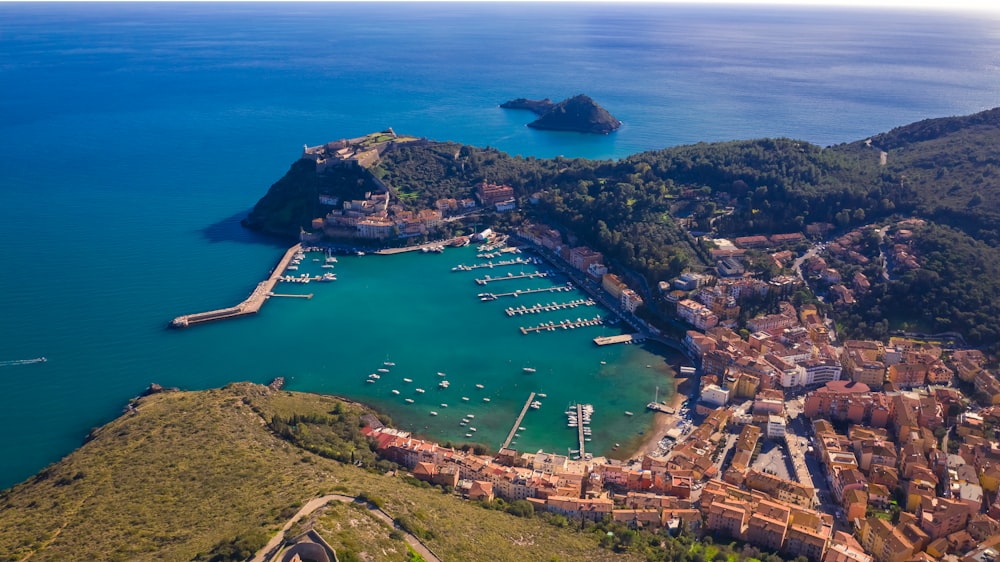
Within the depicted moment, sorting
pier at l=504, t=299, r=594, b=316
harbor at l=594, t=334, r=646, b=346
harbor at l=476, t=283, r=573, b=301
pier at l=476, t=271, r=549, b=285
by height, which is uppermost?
pier at l=476, t=271, r=549, b=285

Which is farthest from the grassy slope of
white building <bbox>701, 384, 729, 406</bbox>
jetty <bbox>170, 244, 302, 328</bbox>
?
white building <bbox>701, 384, 729, 406</bbox>

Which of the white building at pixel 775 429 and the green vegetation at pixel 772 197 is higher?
the green vegetation at pixel 772 197

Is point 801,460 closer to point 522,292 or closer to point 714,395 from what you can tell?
point 714,395

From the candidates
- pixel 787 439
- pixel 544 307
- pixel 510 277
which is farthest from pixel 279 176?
pixel 787 439

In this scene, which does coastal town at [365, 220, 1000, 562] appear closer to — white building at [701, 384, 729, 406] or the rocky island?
white building at [701, 384, 729, 406]

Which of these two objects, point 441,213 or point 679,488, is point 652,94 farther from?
point 679,488

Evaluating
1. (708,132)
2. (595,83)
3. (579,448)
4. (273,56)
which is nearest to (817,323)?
(579,448)

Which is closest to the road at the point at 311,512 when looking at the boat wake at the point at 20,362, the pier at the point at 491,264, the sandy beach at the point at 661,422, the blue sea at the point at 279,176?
the blue sea at the point at 279,176

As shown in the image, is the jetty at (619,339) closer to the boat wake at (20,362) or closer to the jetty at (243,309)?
the jetty at (243,309)
